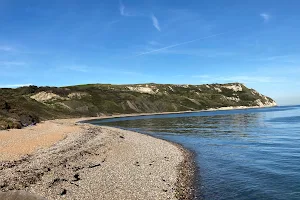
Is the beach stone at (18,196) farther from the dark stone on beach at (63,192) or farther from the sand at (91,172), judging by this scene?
the dark stone on beach at (63,192)

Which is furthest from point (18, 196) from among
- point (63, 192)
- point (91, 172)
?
point (91, 172)

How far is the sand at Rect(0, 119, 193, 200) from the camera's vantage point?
17500 millimetres

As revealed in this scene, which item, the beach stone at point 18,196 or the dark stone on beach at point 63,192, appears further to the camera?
the dark stone on beach at point 63,192

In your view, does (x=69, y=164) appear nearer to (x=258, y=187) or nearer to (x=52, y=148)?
(x=52, y=148)

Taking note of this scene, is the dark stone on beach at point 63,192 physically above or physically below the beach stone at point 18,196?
below

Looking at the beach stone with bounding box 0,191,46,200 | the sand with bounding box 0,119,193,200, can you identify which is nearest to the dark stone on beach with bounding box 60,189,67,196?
the sand with bounding box 0,119,193,200

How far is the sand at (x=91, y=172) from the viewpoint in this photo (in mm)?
17500

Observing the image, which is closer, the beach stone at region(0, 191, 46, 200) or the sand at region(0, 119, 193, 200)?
the beach stone at region(0, 191, 46, 200)

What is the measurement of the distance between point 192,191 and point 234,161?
11353mm

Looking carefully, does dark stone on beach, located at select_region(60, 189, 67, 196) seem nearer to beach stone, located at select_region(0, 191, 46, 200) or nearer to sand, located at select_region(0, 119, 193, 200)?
sand, located at select_region(0, 119, 193, 200)

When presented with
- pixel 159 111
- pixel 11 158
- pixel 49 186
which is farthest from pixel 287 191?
pixel 159 111

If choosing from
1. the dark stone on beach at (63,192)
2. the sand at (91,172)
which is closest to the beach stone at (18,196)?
the sand at (91,172)

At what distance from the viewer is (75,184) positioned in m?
18.8

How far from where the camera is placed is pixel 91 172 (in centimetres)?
2258
